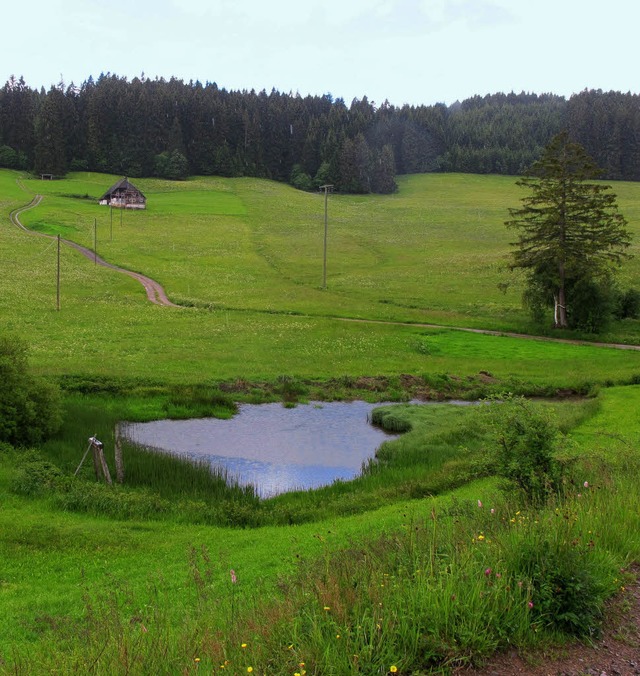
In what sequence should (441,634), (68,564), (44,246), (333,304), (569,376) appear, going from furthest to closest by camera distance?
(44,246), (333,304), (569,376), (68,564), (441,634)

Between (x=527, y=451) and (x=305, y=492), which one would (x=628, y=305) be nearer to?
(x=305, y=492)

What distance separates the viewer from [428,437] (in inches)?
1092

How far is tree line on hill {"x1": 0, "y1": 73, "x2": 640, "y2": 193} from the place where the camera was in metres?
165

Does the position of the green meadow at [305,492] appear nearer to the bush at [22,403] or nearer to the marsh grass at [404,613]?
the marsh grass at [404,613]

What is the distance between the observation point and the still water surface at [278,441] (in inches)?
976

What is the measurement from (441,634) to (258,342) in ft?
129

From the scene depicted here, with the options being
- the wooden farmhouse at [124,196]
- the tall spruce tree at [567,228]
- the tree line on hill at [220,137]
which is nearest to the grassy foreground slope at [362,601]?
the tall spruce tree at [567,228]

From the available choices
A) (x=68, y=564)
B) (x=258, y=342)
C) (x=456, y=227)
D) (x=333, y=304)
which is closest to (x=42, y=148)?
(x=456, y=227)

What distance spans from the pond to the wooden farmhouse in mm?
102454

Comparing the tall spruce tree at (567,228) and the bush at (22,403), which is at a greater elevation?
the tall spruce tree at (567,228)

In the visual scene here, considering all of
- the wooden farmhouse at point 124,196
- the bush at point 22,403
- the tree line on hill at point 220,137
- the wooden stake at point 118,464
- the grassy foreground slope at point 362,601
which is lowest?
the wooden stake at point 118,464

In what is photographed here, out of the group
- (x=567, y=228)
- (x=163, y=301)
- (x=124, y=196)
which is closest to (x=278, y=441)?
(x=163, y=301)

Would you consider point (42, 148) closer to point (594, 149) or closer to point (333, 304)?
point (333, 304)

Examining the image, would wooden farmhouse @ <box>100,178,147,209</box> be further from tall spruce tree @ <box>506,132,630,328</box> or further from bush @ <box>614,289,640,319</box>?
bush @ <box>614,289,640,319</box>
